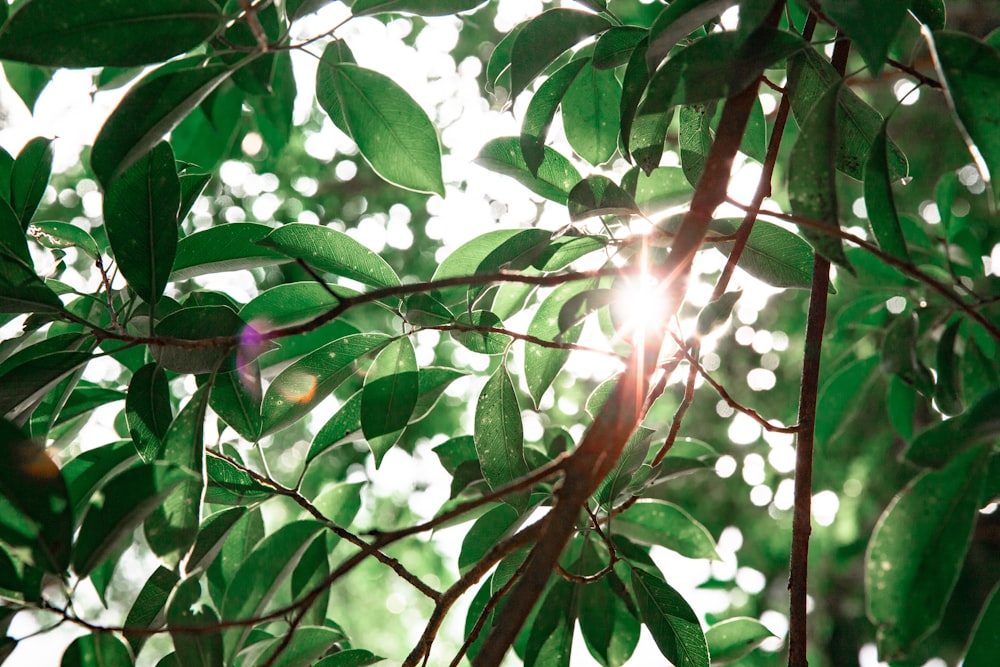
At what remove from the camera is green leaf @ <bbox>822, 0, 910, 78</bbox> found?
495 mm

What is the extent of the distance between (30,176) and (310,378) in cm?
36

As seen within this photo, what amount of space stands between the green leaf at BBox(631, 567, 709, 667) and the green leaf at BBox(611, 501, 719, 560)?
0.60ft

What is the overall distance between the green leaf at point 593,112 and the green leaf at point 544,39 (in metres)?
0.12

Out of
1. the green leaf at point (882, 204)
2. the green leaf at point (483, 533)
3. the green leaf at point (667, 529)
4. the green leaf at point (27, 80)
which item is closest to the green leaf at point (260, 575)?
the green leaf at point (483, 533)

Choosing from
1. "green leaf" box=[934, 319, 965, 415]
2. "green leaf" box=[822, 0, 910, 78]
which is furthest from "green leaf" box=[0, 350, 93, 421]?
"green leaf" box=[934, 319, 965, 415]

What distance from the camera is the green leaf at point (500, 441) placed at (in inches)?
32.7

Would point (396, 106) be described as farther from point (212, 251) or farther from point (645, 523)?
point (645, 523)

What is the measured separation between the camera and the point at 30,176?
84 cm

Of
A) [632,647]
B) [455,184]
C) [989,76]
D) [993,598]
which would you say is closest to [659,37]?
[989,76]

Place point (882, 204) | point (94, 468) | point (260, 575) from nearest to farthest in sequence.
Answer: point (882, 204), point (260, 575), point (94, 468)

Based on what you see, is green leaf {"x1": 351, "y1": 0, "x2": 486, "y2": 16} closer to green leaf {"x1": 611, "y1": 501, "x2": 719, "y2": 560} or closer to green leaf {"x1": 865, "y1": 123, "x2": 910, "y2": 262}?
green leaf {"x1": 865, "y1": 123, "x2": 910, "y2": 262}

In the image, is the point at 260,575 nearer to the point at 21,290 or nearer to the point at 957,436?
the point at 21,290

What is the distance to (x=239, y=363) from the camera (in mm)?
740

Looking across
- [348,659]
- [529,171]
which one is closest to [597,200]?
[529,171]
